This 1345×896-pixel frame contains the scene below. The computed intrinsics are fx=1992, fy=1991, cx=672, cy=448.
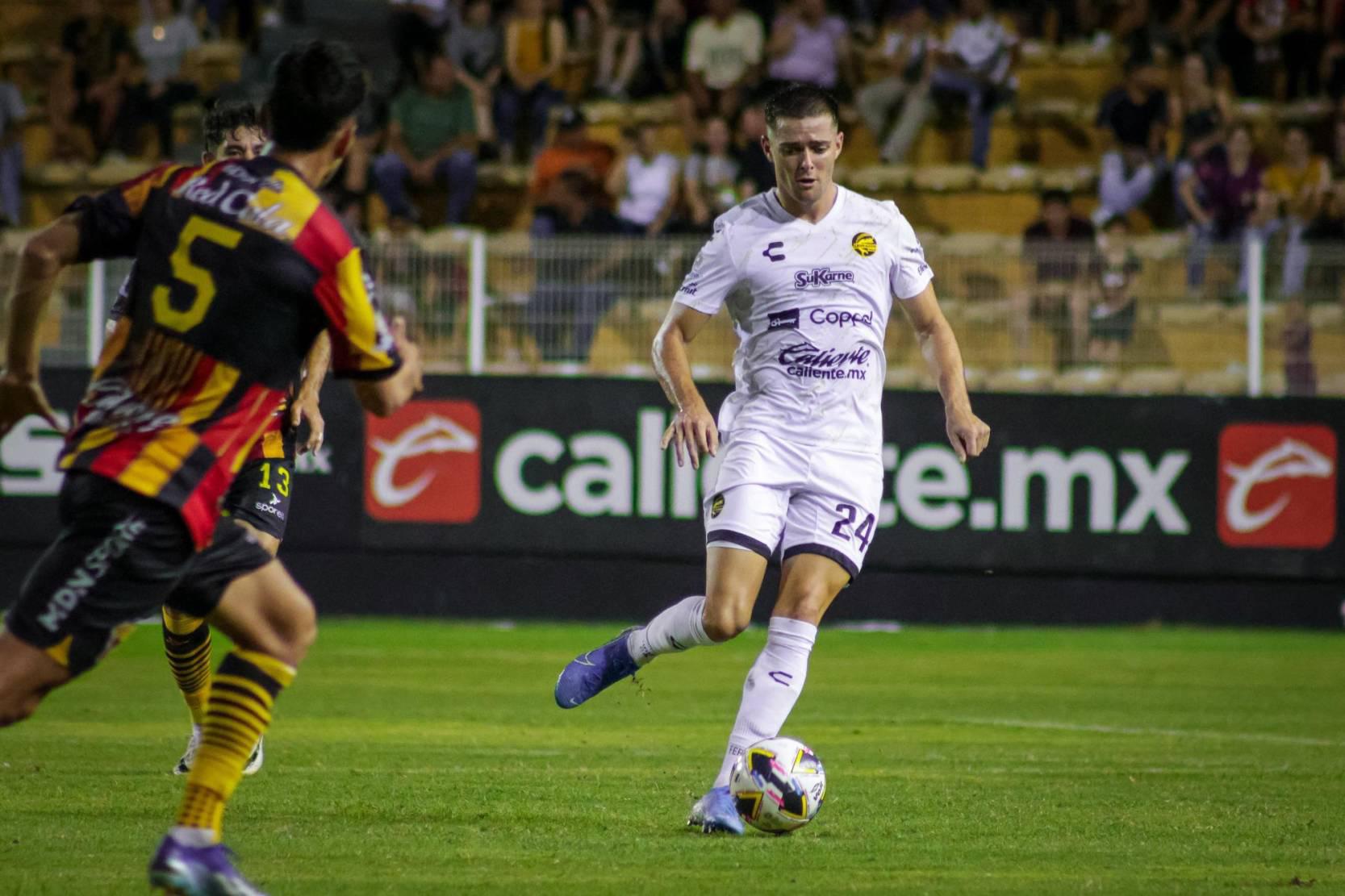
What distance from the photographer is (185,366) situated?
485 cm

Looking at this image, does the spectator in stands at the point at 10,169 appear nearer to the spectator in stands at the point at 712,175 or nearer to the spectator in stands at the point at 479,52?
the spectator in stands at the point at 479,52

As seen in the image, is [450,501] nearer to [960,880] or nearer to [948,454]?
[948,454]

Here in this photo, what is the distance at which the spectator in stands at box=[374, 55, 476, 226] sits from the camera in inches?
719

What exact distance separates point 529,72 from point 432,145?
1395 mm

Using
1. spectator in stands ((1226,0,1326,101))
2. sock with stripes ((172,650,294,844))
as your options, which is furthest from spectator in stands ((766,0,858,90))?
sock with stripes ((172,650,294,844))

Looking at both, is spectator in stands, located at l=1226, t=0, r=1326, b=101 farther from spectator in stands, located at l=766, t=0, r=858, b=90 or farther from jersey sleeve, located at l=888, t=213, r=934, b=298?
jersey sleeve, located at l=888, t=213, r=934, b=298

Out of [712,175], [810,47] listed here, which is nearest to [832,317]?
[712,175]

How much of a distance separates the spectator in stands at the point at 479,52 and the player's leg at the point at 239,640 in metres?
14.9

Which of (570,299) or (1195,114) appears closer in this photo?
(570,299)

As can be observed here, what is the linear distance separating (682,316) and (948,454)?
8135 mm

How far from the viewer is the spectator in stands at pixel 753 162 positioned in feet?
56.9

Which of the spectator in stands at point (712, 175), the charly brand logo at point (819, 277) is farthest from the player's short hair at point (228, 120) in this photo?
the spectator in stands at point (712, 175)

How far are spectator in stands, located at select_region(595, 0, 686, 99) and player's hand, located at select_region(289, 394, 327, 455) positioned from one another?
12448mm

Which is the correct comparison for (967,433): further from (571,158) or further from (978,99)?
(978,99)
